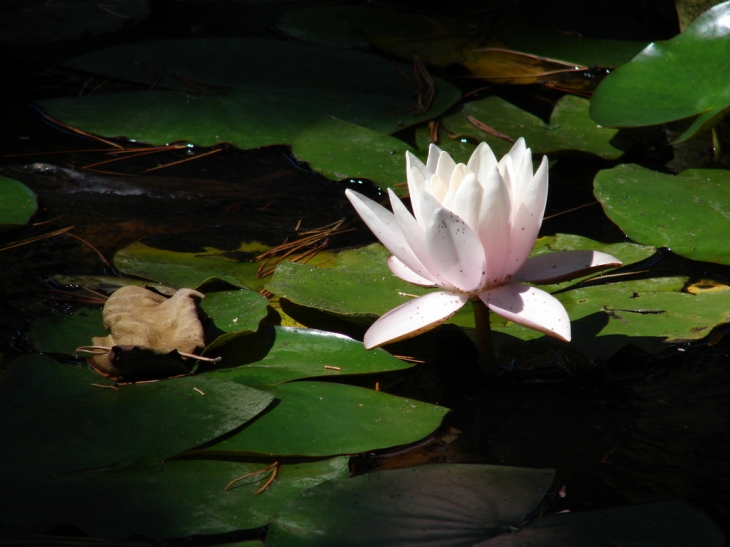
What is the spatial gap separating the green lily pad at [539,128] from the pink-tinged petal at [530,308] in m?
1.02

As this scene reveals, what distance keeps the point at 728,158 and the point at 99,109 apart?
2127mm

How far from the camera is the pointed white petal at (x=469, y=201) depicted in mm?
1049

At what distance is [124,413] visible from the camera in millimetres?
1058

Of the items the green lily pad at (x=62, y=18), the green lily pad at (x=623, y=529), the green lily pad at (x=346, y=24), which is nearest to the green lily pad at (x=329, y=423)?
the green lily pad at (x=623, y=529)

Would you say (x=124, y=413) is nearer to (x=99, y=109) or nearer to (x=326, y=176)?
(x=326, y=176)

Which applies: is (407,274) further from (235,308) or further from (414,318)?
(235,308)

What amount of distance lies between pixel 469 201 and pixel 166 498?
25.0 inches

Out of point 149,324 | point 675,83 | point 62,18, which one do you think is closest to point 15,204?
point 149,324

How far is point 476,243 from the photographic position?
3.44 ft

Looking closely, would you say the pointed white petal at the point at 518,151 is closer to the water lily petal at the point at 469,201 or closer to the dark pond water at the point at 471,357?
the water lily petal at the point at 469,201

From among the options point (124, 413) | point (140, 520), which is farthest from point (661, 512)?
point (124, 413)

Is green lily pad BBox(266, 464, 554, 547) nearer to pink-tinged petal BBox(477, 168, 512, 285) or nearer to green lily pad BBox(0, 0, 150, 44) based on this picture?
pink-tinged petal BBox(477, 168, 512, 285)

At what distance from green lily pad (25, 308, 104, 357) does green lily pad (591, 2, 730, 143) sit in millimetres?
1497

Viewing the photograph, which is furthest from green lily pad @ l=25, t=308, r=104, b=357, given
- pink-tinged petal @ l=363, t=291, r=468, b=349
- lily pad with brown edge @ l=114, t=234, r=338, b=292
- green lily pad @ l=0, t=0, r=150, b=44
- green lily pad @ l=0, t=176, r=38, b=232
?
green lily pad @ l=0, t=0, r=150, b=44
